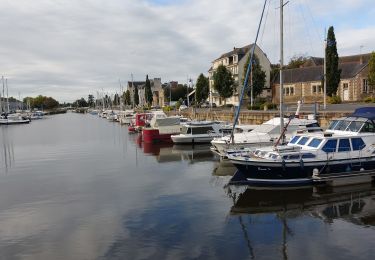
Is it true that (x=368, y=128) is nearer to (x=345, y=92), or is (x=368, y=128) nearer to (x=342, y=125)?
(x=342, y=125)

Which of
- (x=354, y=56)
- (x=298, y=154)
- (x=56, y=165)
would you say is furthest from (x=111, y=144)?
(x=354, y=56)

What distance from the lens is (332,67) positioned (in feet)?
185

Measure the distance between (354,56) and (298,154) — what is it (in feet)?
258

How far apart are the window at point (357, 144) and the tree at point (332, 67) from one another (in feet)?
133

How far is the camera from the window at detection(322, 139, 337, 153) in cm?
1859

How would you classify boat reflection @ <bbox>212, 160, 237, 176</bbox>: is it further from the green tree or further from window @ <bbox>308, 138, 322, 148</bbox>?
the green tree

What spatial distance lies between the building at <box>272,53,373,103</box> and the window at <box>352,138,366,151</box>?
35.7 metres

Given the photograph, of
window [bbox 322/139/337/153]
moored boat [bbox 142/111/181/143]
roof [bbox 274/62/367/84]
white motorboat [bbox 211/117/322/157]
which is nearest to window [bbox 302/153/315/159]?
window [bbox 322/139/337/153]

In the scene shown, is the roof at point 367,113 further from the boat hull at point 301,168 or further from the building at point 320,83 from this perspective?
the building at point 320,83

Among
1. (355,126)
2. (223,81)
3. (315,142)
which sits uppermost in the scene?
(223,81)

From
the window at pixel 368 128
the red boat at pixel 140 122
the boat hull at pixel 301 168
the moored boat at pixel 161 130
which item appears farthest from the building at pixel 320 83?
the boat hull at pixel 301 168

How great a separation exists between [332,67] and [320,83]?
12462 millimetres

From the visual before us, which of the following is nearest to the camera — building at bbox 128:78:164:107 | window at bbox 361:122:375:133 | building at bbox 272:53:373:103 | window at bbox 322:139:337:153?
window at bbox 322:139:337:153

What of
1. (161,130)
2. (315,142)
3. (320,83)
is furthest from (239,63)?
(315,142)
